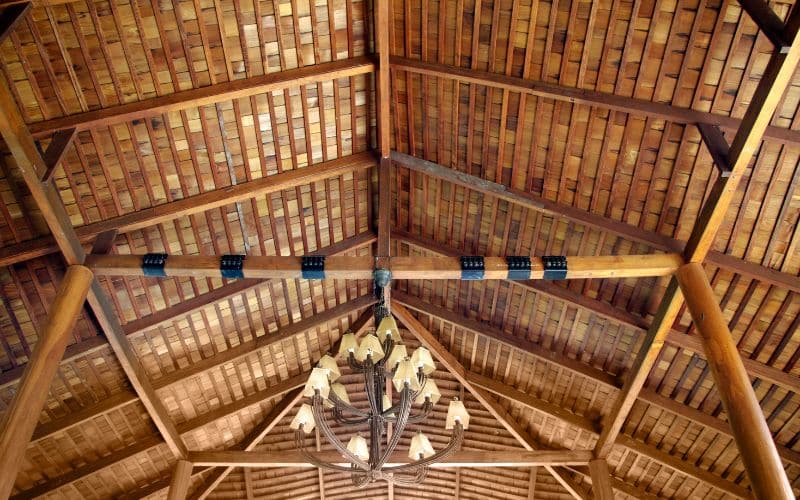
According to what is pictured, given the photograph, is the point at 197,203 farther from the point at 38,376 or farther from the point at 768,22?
the point at 768,22

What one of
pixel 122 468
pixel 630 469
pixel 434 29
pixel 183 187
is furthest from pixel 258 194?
pixel 630 469

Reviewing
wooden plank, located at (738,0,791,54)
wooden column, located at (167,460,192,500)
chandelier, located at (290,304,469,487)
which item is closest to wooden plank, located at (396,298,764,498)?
chandelier, located at (290,304,469,487)

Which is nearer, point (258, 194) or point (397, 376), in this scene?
point (397, 376)

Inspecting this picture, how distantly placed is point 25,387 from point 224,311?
341 cm

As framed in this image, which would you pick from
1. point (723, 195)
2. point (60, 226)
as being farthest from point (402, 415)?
point (60, 226)

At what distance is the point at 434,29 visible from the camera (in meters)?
7.29

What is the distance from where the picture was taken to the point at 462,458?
9961 mm

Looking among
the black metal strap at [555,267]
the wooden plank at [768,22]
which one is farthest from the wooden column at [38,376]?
the wooden plank at [768,22]

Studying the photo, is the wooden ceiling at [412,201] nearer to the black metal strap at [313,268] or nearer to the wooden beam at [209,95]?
the wooden beam at [209,95]

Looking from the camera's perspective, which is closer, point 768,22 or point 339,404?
point 768,22

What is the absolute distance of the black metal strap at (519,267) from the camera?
23.4 ft

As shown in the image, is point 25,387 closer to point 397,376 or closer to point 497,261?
point 397,376

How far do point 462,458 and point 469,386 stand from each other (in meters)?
1.15

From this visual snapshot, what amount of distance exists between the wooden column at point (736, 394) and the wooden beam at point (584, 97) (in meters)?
1.40
